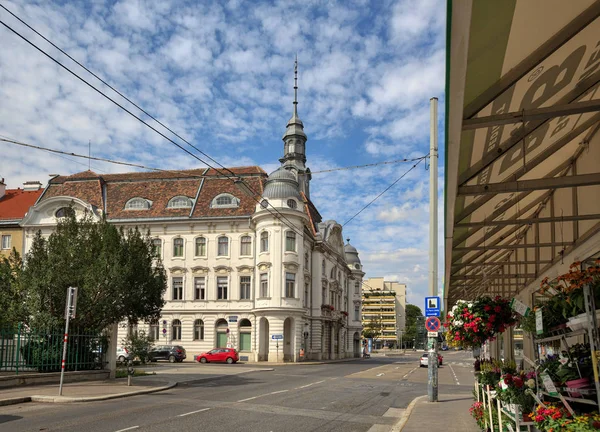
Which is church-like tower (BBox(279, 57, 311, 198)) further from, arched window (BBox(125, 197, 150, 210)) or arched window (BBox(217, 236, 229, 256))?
arched window (BBox(125, 197, 150, 210))

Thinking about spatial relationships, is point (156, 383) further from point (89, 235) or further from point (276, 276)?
point (276, 276)

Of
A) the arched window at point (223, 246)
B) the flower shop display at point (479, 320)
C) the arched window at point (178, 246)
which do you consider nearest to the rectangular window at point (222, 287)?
the arched window at point (223, 246)

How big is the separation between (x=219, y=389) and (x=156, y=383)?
2.82 m

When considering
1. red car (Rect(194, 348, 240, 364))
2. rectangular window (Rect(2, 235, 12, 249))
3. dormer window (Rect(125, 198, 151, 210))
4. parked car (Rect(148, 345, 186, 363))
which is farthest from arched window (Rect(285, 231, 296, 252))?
rectangular window (Rect(2, 235, 12, 249))

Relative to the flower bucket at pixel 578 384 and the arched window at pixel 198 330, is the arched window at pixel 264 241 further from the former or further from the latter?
the flower bucket at pixel 578 384

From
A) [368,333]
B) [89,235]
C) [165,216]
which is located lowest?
[368,333]

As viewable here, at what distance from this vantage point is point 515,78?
5398 mm

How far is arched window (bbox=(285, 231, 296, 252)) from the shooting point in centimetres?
5134

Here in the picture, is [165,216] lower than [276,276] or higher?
higher

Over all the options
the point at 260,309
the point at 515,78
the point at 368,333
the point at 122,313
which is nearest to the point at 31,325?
the point at 122,313

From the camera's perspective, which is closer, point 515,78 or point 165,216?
point 515,78

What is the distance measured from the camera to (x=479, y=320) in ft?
32.7

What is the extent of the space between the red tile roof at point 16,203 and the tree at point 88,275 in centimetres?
3956

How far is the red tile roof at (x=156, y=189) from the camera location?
5538cm
